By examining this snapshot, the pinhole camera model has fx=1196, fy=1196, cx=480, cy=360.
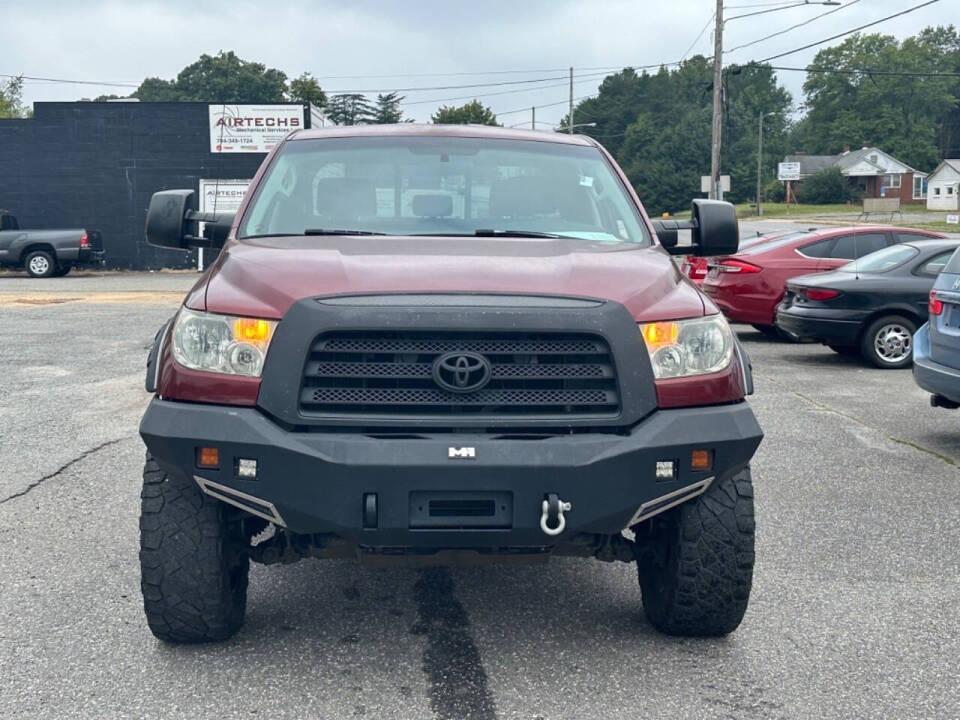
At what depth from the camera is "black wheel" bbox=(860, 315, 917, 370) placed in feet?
41.3

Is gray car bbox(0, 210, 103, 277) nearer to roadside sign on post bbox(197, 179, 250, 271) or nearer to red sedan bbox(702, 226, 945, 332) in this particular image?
roadside sign on post bbox(197, 179, 250, 271)

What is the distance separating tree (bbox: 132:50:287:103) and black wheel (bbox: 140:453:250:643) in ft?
368

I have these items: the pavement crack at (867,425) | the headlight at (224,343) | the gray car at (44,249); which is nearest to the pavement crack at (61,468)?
the headlight at (224,343)

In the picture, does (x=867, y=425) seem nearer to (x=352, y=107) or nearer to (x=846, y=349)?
(x=846, y=349)

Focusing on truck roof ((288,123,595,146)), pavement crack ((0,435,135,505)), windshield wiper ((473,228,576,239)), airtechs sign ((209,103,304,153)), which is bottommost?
pavement crack ((0,435,135,505))

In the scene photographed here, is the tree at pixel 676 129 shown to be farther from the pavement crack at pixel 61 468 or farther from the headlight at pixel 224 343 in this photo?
the headlight at pixel 224 343

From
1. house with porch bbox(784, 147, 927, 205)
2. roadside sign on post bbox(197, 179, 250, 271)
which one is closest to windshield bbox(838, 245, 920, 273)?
roadside sign on post bbox(197, 179, 250, 271)

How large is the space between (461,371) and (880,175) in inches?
4724

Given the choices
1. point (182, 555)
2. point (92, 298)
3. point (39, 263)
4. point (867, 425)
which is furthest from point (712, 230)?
point (39, 263)

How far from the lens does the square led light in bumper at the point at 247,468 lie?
366cm

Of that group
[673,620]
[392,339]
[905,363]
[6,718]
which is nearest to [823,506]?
[673,620]

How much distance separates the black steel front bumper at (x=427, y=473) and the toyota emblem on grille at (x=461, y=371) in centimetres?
15

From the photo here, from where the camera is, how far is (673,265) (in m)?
4.50

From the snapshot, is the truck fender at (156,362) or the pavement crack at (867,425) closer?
the truck fender at (156,362)
